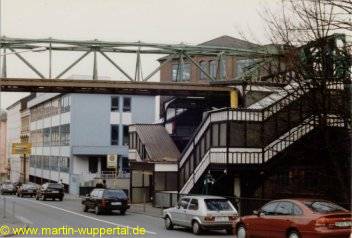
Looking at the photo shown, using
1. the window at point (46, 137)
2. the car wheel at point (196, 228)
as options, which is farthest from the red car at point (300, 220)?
the window at point (46, 137)

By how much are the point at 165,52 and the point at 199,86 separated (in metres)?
2.86

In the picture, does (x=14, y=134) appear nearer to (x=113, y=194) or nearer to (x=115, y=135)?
(x=115, y=135)

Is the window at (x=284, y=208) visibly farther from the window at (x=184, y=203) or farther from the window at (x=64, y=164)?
the window at (x=64, y=164)

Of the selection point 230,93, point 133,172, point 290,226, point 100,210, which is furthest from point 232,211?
point 133,172

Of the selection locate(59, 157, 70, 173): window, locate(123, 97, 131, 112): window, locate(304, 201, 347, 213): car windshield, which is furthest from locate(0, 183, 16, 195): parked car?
locate(304, 201, 347, 213): car windshield

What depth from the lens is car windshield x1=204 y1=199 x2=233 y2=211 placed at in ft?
78.2

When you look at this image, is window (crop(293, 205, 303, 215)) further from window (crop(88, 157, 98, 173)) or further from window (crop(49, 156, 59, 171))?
window (crop(49, 156, 59, 171))

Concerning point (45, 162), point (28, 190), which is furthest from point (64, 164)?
point (28, 190)

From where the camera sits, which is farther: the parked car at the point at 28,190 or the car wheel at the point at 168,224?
the parked car at the point at 28,190

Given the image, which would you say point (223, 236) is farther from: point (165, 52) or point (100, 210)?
point (165, 52)

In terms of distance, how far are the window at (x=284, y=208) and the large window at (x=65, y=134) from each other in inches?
2284

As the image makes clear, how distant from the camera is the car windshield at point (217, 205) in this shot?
23.8 metres

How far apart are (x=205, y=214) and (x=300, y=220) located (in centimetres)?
589

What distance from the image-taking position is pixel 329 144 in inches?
936
